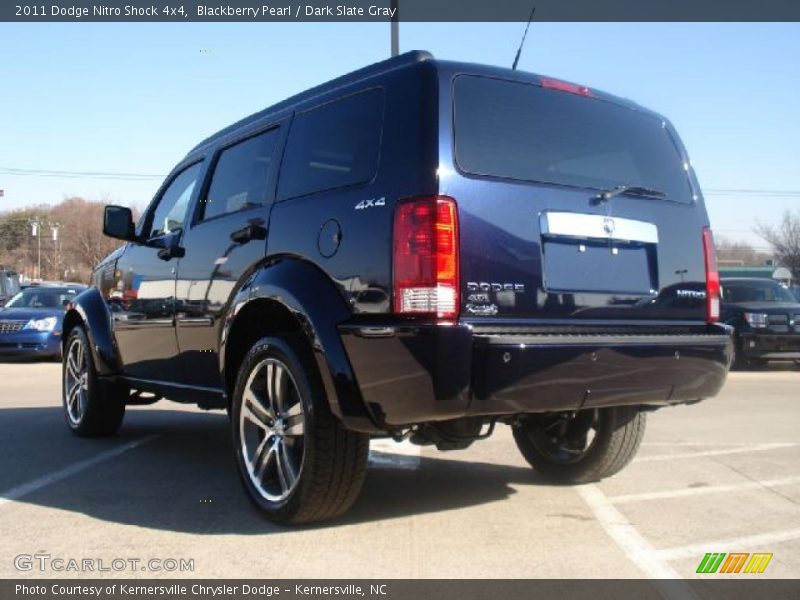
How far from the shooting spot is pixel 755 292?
1398cm

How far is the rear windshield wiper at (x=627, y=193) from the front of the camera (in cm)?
367

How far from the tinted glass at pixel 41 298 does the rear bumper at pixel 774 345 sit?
12.5 m

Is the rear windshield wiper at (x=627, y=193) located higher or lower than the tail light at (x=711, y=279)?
higher

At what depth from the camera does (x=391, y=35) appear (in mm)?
12773

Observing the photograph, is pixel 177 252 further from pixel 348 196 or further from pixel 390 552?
pixel 390 552

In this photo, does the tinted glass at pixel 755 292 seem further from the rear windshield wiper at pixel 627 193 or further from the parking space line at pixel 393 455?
the rear windshield wiper at pixel 627 193

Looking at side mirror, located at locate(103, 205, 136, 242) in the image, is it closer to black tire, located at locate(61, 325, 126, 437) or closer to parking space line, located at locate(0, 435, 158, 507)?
black tire, located at locate(61, 325, 126, 437)

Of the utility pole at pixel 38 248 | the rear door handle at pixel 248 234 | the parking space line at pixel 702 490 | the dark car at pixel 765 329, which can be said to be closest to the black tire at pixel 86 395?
the rear door handle at pixel 248 234

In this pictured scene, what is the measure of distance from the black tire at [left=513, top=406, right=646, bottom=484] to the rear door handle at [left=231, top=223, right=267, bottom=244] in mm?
1701

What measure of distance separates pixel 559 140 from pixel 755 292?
11640mm

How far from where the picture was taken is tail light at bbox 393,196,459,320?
311cm
